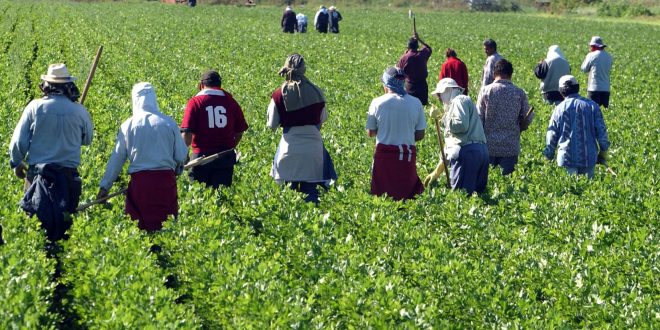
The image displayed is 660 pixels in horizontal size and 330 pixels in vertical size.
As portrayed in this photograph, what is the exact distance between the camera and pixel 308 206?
31.8 ft

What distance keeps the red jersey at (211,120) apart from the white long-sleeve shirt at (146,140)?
40.1 inches

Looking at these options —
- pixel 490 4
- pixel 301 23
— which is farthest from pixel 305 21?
pixel 490 4

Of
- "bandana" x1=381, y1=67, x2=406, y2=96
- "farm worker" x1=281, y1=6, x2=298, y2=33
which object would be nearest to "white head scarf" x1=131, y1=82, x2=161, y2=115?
"bandana" x1=381, y1=67, x2=406, y2=96

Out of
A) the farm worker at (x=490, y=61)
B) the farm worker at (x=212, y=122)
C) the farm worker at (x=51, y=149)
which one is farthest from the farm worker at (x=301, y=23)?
the farm worker at (x=51, y=149)

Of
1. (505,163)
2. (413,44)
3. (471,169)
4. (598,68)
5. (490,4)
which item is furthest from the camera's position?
(490,4)

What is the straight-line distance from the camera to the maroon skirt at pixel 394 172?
34.1ft

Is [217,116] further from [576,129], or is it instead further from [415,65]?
[415,65]

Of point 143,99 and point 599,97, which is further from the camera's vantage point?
point 599,97

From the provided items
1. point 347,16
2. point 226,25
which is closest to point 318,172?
point 226,25

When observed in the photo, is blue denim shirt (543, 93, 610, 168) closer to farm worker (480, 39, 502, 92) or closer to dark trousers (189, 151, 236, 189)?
dark trousers (189, 151, 236, 189)

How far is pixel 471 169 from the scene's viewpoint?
1070cm

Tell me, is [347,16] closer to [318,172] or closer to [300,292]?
[318,172]

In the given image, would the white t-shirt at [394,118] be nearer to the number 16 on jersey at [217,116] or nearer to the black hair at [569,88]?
the number 16 on jersey at [217,116]

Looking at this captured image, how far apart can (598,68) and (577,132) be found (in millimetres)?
6829
